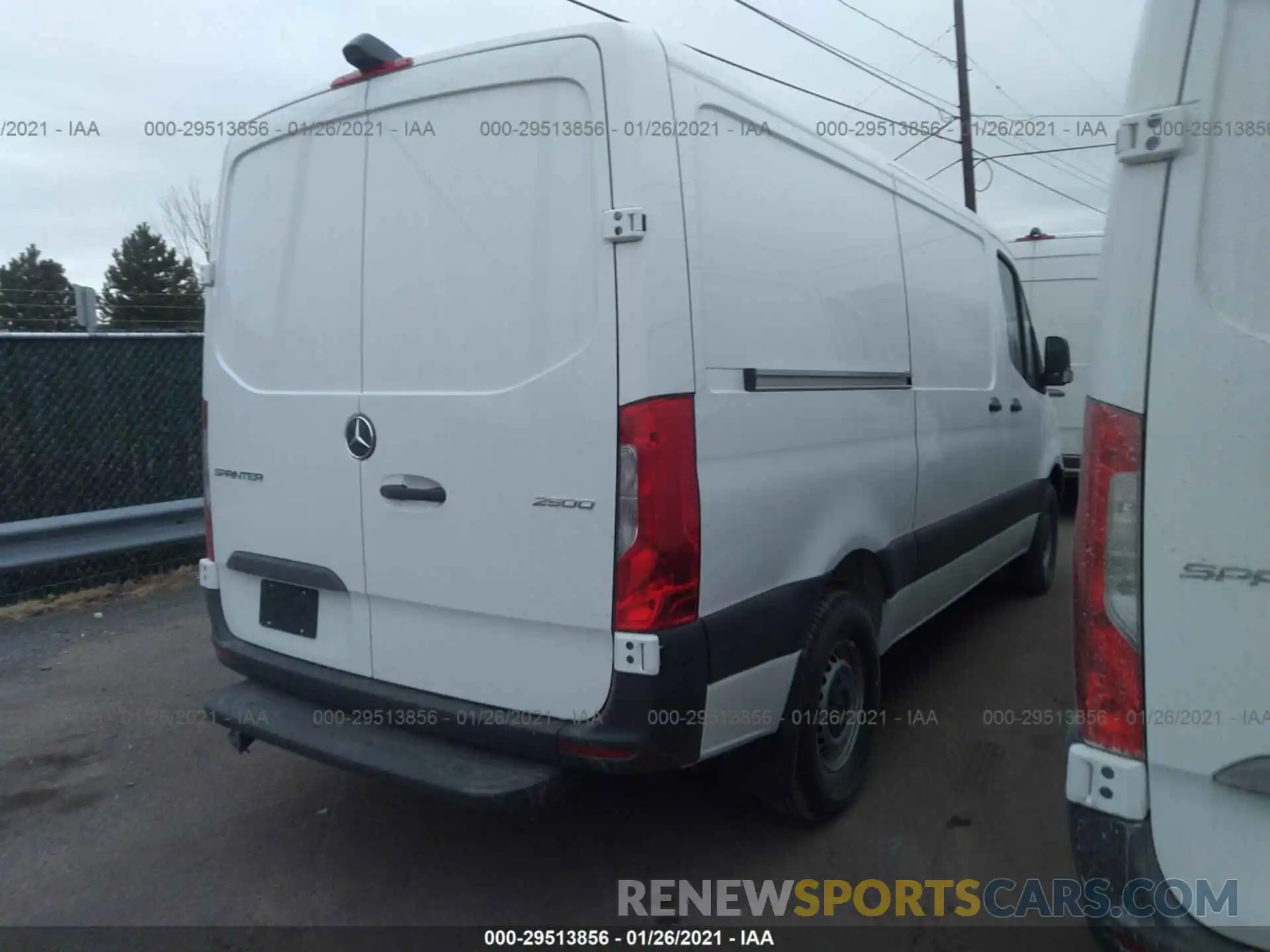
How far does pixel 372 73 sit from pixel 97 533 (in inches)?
176

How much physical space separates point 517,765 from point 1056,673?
3.49 meters

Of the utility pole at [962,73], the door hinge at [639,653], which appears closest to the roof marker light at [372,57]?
the door hinge at [639,653]

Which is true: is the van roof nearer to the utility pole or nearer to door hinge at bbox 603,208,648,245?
door hinge at bbox 603,208,648,245

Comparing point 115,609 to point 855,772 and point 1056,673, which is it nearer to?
point 855,772

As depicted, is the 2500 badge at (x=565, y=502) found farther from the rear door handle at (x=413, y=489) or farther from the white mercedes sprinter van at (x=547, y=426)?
the rear door handle at (x=413, y=489)

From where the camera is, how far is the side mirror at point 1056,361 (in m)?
6.03

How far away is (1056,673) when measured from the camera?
520cm

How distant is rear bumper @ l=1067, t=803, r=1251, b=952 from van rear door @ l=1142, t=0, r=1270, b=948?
0.09ft

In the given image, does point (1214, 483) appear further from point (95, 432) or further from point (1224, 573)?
point (95, 432)

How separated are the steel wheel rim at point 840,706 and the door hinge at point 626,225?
65.1 inches

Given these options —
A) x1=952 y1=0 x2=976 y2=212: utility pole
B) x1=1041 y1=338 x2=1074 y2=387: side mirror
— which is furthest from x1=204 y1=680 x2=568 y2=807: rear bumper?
x1=952 y1=0 x2=976 y2=212: utility pole

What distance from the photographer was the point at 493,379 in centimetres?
281

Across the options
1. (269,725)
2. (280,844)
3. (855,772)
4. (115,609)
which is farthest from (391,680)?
(115,609)

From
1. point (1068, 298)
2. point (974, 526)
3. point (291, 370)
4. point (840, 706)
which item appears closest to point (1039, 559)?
point (974, 526)
